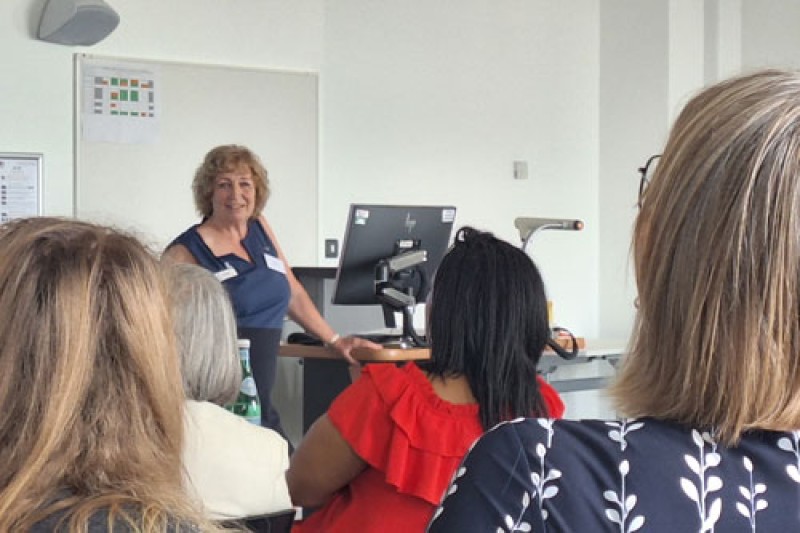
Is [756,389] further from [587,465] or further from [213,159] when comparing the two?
[213,159]

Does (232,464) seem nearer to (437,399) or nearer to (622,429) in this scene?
(437,399)

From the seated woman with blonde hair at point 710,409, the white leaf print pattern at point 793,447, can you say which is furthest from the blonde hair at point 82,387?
the white leaf print pattern at point 793,447

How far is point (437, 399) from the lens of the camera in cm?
196

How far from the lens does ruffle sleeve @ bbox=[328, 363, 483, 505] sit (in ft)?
6.19

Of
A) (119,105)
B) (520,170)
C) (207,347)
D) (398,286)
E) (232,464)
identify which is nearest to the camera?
(232,464)

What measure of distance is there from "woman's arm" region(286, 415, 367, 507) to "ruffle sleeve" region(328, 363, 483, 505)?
0.02 m

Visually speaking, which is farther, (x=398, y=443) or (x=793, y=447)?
(x=398, y=443)

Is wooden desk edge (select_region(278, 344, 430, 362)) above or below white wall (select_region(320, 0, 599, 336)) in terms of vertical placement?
below

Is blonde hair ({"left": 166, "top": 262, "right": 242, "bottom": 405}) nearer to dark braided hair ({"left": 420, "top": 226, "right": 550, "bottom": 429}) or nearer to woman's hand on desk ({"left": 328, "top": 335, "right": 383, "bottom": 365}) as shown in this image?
dark braided hair ({"left": 420, "top": 226, "right": 550, "bottom": 429})

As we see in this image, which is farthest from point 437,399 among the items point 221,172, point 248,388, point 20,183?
point 20,183

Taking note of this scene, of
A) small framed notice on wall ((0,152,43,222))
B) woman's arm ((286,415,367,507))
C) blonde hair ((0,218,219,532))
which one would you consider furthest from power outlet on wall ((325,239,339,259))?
blonde hair ((0,218,219,532))

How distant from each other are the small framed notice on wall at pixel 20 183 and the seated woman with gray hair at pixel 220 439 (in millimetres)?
3507

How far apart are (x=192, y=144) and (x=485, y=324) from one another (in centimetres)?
392

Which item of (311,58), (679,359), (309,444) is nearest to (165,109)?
(311,58)
